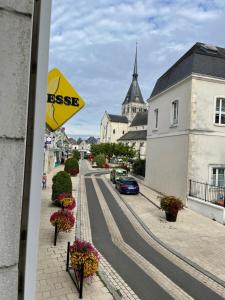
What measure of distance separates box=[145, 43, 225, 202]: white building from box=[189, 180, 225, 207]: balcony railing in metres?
0.41

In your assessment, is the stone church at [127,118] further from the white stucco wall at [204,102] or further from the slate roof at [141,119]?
the white stucco wall at [204,102]

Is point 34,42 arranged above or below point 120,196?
above

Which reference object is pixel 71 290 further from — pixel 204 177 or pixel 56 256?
pixel 204 177

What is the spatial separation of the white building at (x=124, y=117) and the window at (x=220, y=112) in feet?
261

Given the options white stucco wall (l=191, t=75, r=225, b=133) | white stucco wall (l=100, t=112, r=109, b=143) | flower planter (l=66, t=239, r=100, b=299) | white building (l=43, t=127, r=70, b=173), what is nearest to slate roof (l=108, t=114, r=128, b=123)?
white stucco wall (l=100, t=112, r=109, b=143)

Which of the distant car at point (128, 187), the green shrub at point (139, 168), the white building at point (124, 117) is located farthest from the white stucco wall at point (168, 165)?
the white building at point (124, 117)

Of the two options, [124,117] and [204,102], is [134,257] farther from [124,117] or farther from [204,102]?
[124,117]

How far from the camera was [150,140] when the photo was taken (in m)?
25.2

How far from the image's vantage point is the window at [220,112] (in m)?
18.1

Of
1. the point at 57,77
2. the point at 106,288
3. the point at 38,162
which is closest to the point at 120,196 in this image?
the point at 106,288

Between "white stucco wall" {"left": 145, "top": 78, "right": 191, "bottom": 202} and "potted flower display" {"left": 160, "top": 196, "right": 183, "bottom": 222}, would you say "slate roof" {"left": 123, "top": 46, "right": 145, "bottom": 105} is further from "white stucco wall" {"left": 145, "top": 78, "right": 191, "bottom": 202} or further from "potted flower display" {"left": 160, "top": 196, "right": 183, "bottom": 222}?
"potted flower display" {"left": 160, "top": 196, "right": 183, "bottom": 222}

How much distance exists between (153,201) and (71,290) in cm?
1346

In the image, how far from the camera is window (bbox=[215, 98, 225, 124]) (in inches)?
712

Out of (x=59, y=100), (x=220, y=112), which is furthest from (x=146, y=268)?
(x=220, y=112)
